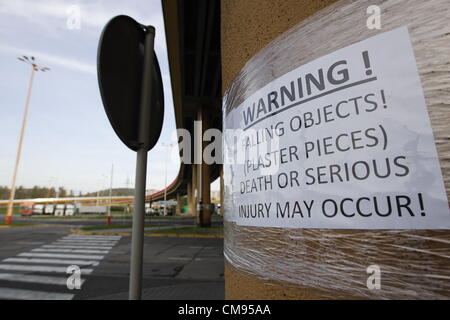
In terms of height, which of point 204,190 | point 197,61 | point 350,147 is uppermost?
point 197,61

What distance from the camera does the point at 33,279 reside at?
5355 millimetres

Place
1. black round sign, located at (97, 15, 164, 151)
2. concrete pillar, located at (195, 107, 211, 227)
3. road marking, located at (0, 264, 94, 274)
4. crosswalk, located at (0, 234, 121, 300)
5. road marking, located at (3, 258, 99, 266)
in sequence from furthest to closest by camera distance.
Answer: concrete pillar, located at (195, 107, 211, 227) < road marking, located at (3, 258, 99, 266) < road marking, located at (0, 264, 94, 274) < crosswalk, located at (0, 234, 121, 300) < black round sign, located at (97, 15, 164, 151)

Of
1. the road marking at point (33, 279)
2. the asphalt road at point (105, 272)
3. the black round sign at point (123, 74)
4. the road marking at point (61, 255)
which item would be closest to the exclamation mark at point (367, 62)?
the black round sign at point (123, 74)

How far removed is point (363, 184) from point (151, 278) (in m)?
5.86

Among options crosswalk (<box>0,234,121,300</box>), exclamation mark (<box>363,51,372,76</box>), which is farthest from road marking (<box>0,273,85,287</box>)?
exclamation mark (<box>363,51,372,76</box>)

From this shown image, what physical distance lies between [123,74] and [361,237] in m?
1.29

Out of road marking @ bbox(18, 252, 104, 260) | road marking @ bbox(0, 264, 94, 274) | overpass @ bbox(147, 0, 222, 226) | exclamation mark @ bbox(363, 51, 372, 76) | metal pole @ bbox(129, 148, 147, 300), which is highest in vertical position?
overpass @ bbox(147, 0, 222, 226)

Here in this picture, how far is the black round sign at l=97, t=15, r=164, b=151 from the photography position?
1230 mm

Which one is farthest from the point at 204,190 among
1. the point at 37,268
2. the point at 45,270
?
the point at 45,270

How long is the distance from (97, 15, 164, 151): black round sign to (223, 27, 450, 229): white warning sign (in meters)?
0.74

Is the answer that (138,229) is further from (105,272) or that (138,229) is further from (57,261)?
(57,261)

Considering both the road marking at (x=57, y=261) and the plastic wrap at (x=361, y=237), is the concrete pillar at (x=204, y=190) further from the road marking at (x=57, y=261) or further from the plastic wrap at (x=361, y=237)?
→ the plastic wrap at (x=361, y=237)

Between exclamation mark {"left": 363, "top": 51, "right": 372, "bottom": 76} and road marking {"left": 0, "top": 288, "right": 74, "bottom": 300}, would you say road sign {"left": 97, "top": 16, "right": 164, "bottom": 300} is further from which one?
road marking {"left": 0, "top": 288, "right": 74, "bottom": 300}

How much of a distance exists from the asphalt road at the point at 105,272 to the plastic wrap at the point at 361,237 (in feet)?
13.2
